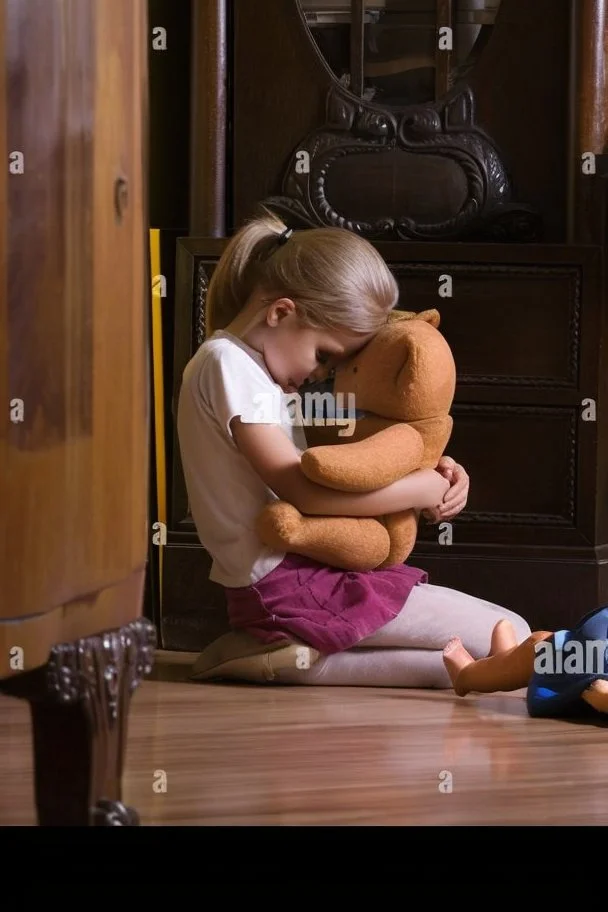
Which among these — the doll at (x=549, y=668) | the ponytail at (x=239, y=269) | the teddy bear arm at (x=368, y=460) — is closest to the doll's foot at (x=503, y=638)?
the doll at (x=549, y=668)

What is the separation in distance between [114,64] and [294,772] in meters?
0.33

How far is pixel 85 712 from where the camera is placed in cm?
40

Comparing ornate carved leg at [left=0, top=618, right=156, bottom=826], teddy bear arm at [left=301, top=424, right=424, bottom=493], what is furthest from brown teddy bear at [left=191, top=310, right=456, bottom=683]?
ornate carved leg at [left=0, top=618, right=156, bottom=826]

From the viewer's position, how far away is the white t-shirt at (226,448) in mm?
759

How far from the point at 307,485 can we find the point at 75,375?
400 mm

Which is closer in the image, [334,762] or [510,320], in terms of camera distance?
[334,762]

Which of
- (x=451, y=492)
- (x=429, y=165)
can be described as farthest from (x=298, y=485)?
(x=429, y=165)

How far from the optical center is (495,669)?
Result: 75 centimetres

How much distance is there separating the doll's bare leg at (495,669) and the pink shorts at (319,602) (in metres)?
0.06

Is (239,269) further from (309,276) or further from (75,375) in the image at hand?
(75,375)

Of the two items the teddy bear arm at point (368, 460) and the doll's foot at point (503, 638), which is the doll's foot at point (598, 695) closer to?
the doll's foot at point (503, 638)

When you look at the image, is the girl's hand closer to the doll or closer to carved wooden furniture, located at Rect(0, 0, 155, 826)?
the doll
